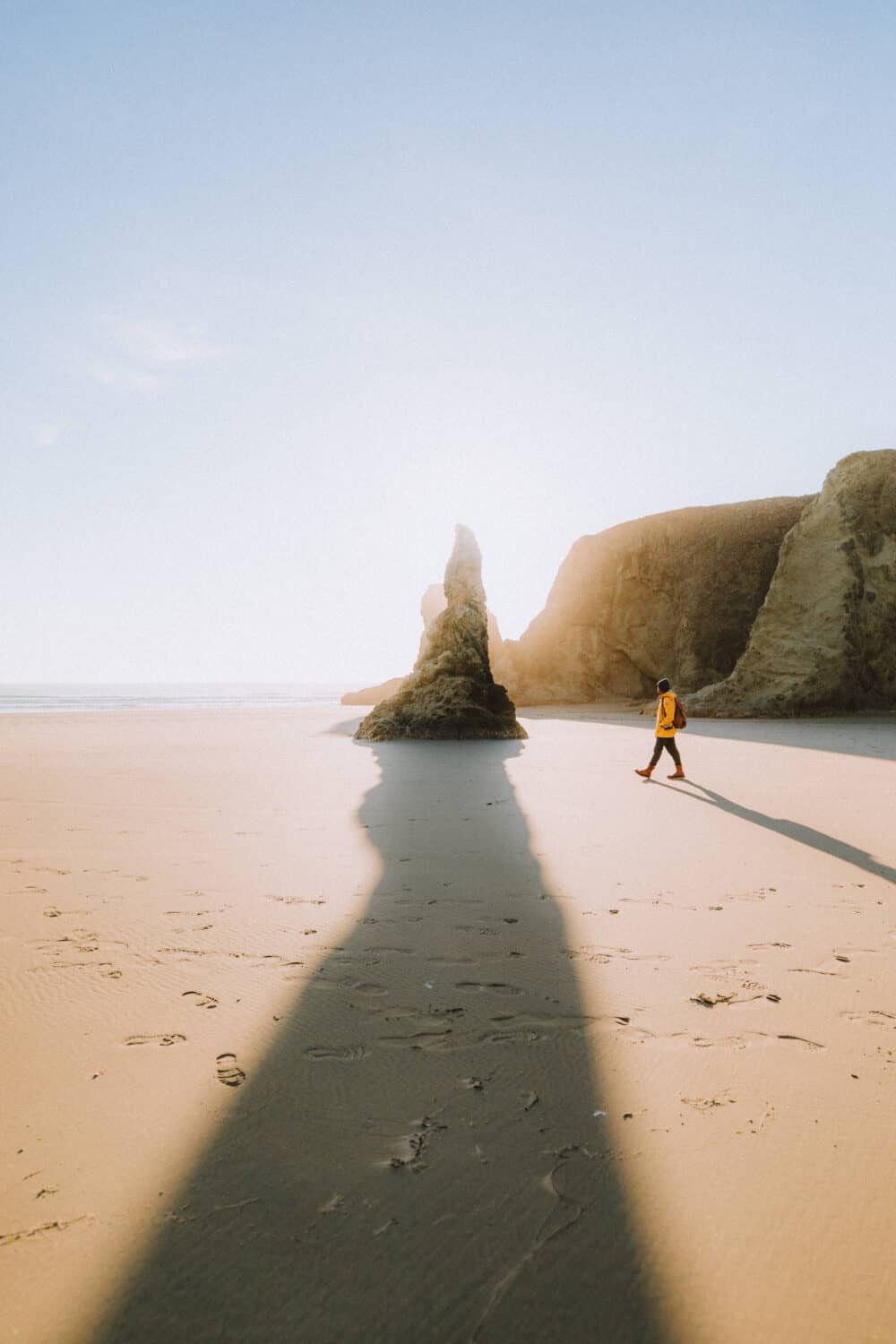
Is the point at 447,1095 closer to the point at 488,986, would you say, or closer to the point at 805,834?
the point at 488,986

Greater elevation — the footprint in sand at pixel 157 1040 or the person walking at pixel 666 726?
the person walking at pixel 666 726

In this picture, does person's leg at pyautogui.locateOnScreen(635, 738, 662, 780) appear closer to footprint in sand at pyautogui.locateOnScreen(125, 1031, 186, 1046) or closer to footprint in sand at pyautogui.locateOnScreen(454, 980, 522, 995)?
footprint in sand at pyautogui.locateOnScreen(454, 980, 522, 995)

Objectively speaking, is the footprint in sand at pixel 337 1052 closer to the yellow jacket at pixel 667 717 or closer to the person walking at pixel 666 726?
the person walking at pixel 666 726

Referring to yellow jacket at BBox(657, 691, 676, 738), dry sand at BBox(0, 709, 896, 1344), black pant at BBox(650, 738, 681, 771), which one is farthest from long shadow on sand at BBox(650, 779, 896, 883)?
yellow jacket at BBox(657, 691, 676, 738)

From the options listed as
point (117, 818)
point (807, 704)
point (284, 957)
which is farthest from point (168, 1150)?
point (807, 704)

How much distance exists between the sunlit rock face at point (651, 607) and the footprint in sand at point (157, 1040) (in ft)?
111

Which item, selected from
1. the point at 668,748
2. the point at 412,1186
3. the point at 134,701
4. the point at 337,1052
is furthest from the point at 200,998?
the point at 134,701

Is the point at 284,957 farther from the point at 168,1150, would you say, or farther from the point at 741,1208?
the point at 741,1208

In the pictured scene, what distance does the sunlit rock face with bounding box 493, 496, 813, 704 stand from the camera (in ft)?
114

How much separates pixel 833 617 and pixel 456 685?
49.5 ft

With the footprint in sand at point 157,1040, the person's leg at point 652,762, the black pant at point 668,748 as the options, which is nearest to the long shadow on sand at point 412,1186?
the footprint in sand at point 157,1040

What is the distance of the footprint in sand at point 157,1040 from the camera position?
7.48ft

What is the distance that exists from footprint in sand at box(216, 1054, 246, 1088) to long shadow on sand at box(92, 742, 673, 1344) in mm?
68

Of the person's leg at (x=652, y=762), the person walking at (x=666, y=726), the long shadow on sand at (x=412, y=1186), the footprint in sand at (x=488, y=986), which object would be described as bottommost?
the long shadow on sand at (x=412, y=1186)
